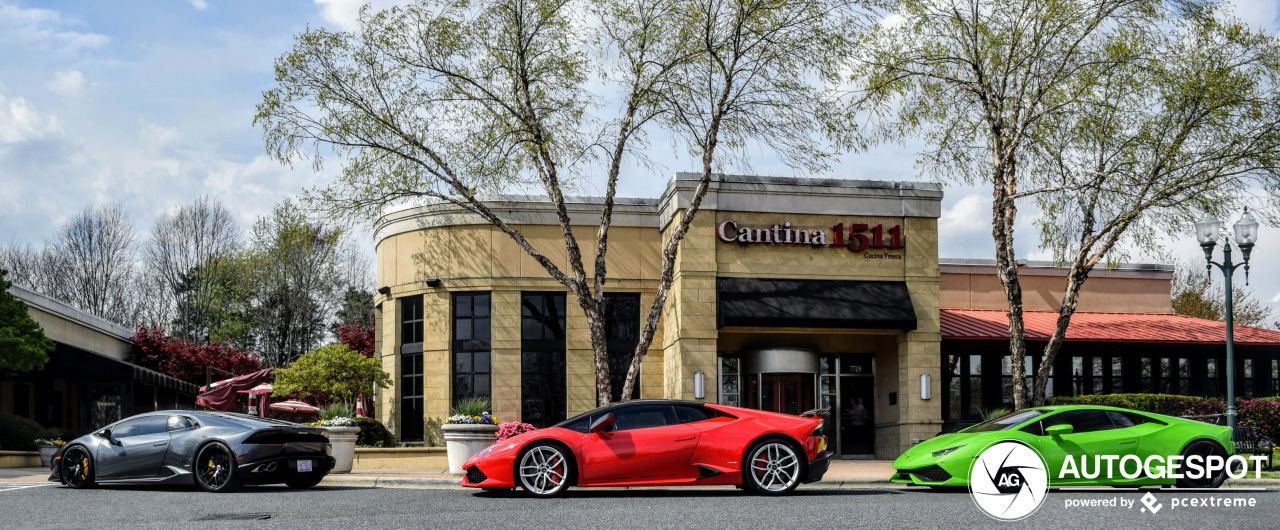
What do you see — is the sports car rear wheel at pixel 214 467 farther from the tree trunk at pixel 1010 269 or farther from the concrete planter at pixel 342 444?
the tree trunk at pixel 1010 269

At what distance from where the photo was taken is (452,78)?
23484mm

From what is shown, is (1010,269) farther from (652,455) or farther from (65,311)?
(65,311)

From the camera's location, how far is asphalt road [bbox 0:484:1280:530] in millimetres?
10312

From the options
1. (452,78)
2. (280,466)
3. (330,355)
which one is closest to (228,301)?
(330,355)

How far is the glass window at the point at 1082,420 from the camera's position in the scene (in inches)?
580

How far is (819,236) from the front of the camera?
83.8 feet

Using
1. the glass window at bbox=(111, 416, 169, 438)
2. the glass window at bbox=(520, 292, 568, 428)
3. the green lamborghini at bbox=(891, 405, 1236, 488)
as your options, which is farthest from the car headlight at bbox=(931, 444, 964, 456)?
the glass window at bbox=(520, 292, 568, 428)

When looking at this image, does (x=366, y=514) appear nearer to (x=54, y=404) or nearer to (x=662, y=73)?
(x=662, y=73)

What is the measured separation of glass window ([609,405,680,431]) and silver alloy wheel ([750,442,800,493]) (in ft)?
3.90

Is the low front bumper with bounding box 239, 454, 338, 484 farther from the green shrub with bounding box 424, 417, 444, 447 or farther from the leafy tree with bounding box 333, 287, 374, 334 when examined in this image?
the leafy tree with bounding box 333, 287, 374, 334

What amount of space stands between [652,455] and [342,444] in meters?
8.66

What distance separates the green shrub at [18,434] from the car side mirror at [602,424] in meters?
17.6

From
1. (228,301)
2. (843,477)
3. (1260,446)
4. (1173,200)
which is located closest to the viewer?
(843,477)

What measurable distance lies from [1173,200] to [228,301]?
41.7 meters
